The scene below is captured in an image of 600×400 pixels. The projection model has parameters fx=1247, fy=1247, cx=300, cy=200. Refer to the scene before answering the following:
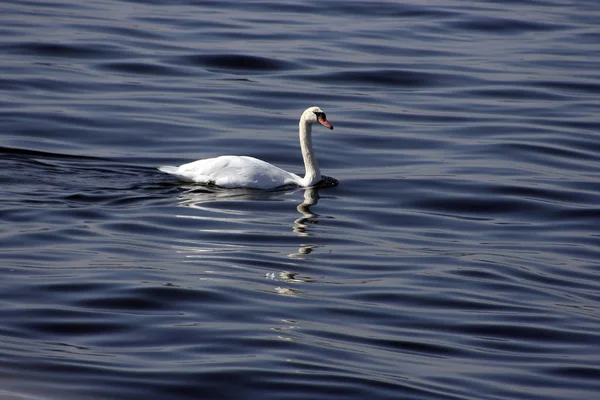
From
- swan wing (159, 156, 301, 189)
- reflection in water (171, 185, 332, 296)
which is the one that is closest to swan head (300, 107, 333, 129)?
reflection in water (171, 185, 332, 296)

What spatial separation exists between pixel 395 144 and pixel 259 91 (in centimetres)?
375

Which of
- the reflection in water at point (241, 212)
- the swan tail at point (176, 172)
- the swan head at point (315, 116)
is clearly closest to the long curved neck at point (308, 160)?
the swan head at point (315, 116)

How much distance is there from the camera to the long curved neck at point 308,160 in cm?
1445

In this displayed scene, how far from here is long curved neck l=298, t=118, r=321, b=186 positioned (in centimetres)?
1445

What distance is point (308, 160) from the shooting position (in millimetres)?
14688

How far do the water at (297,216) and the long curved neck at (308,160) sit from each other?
0.96 feet

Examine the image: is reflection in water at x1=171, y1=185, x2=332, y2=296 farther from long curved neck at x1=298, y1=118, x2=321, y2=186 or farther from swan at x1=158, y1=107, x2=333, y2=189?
long curved neck at x1=298, y1=118, x2=321, y2=186

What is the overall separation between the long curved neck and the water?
293 millimetres

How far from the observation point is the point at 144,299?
9469 millimetres

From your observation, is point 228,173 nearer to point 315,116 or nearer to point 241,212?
point 241,212

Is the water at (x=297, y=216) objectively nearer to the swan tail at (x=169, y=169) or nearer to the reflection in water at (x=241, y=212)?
the reflection in water at (x=241, y=212)

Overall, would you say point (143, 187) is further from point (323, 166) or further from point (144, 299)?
point (144, 299)

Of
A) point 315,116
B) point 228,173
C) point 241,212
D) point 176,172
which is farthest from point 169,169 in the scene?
point 315,116

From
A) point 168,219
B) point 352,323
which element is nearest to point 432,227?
point 168,219
